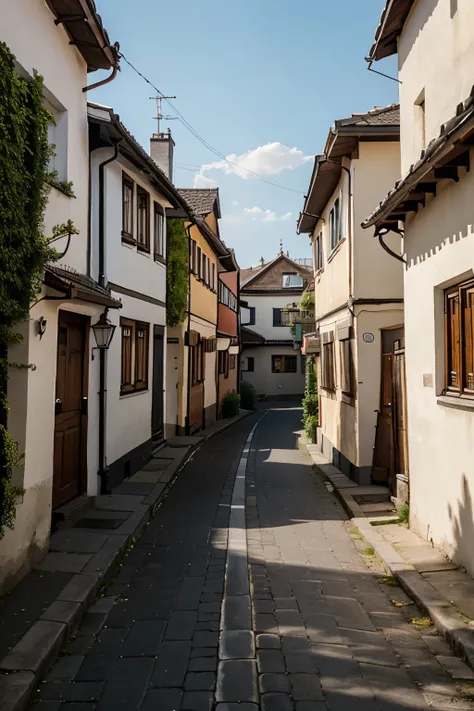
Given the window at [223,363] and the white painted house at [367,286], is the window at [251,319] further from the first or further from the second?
the white painted house at [367,286]

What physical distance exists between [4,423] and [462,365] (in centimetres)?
455

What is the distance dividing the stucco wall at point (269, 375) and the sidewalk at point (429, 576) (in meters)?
34.9

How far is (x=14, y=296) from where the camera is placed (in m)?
5.94

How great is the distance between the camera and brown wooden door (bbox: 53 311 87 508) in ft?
27.1

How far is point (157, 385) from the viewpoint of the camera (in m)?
14.6

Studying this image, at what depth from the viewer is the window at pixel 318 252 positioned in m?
16.8

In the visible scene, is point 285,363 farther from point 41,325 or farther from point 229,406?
point 41,325

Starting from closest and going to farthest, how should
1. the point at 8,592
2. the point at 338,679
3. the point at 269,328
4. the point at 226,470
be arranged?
the point at 338,679, the point at 8,592, the point at 226,470, the point at 269,328

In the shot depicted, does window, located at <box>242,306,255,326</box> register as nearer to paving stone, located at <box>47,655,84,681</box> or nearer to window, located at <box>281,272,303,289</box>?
window, located at <box>281,272,303,289</box>

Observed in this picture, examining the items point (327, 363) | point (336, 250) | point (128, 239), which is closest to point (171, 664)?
point (128, 239)

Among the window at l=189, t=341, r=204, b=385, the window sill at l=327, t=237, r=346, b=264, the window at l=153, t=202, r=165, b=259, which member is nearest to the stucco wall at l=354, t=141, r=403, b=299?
the window sill at l=327, t=237, r=346, b=264

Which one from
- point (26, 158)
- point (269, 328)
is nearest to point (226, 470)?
point (26, 158)

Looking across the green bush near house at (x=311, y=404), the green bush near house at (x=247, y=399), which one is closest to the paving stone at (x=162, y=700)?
the green bush near house at (x=311, y=404)

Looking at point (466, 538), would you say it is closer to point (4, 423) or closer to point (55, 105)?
point (4, 423)
